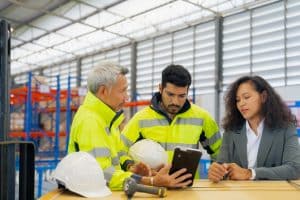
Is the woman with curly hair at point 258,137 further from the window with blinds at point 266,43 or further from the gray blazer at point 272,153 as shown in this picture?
the window with blinds at point 266,43

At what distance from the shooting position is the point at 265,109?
3.07 m

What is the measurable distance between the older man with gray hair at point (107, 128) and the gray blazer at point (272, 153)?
2.69 ft

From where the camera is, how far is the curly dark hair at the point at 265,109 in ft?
9.88

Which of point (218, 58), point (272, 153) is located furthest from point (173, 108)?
point (218, 58)

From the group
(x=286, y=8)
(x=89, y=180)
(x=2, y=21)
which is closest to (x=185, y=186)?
(x=89, y=180)

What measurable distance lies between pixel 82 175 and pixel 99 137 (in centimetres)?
33

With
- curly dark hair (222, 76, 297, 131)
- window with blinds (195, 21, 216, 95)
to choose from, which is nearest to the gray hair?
curly dark hair (222, 76, 297, 131)

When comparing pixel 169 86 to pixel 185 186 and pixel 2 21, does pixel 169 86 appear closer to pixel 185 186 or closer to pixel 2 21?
pixel 185 186

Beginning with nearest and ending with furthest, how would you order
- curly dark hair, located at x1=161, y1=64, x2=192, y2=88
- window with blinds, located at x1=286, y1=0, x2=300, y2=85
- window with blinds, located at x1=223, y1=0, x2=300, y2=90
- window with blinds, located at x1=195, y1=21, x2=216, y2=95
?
1. curly dark hair, located at x1=161, y1=64, x2=192, y2=88
2. window with blinds, located at x1=286, y1=0, x2=300, y2=85
3. window with blinds, located at x1=223, y1=0, x2=300, y2=90
4. window with blinds, located at x1=195, y1=21, x2=216, y2=95

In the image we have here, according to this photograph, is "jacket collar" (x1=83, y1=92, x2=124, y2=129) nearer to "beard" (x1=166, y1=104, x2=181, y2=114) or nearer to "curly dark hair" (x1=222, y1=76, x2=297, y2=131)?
"beard" (x1=166, y1=104, x2=181, y2=114)

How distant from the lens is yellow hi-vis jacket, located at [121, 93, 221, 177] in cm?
340

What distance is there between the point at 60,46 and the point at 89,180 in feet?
52.9

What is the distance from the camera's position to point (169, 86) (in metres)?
3.37

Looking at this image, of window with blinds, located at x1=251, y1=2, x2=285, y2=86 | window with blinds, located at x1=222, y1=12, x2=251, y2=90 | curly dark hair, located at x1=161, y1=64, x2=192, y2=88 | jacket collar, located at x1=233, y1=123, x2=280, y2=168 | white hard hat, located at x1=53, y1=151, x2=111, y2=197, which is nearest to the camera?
white hard hat, located at x1=53, y1=151, x2=111, y2=197
